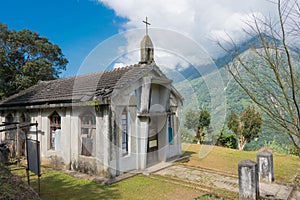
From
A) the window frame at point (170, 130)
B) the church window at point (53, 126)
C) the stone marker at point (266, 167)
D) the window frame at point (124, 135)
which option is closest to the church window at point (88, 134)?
the window frame at point (124, 135)

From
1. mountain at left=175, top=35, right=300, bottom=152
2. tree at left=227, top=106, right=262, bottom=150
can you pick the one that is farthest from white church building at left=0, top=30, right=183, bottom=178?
tree at left=227, top=106, right=262, bottom=150

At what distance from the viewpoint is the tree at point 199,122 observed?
1789 centimetres

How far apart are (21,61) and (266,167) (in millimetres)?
23164

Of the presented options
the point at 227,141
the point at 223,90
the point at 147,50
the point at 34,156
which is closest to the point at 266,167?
the point at 223,90

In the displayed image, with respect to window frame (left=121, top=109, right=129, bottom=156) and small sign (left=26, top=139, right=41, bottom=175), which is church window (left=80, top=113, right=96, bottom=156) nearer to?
window frame (left=121, top=109, right=129, bottom=156)

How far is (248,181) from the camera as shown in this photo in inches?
252

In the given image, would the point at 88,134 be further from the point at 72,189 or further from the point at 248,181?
the point at 248,181

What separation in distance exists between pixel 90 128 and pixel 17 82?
14.8 m

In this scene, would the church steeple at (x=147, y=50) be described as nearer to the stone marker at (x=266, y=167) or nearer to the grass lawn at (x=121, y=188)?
the grass lawn at (x=121, y=188)

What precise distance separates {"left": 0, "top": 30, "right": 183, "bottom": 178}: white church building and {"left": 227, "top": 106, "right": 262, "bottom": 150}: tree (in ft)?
28.8

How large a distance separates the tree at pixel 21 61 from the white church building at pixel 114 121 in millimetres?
8864

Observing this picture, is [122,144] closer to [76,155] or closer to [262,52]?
[76,155]

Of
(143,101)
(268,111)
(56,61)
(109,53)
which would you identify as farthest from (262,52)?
(56,61)

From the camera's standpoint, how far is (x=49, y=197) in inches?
263
